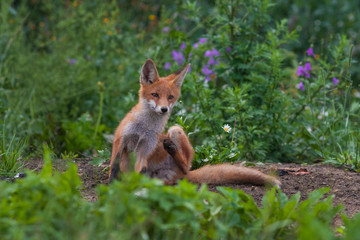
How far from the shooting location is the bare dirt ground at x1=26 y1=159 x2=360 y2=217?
14.1 feet

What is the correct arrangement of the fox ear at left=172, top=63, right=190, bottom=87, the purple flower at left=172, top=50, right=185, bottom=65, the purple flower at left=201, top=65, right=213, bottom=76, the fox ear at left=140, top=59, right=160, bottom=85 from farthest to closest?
1. the purple flower at left=172, top=50, right=185, bottom=65
2. the purple flower at left=201, top=65, right=213, bottom=76
3. the fox ear at left=172, top=63, right=190, bottom=87
4. the fox ear at left=140, top=59, right=160, bottom=85

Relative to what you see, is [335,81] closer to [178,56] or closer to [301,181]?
[301,181]

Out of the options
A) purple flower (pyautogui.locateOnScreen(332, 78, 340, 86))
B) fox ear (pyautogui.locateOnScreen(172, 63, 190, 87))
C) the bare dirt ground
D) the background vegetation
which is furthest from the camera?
purple flower (pyautogui.locateOnScreen(332, 78, 340, 86))

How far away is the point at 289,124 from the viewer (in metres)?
6.20

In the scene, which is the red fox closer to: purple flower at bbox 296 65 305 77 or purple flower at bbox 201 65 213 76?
purple flower at bbox 201 65 213 76

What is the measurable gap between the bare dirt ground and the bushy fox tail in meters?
0.07

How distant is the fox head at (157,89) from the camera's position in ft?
15.1

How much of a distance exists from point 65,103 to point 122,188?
15.6ft

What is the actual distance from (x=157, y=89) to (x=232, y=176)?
3.87 ft

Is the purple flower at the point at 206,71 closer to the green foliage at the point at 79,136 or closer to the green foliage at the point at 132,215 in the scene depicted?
the green foliage at the point at 79,136

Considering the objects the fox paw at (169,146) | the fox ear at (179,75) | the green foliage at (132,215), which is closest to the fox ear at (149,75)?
the fox ear at (179,75)

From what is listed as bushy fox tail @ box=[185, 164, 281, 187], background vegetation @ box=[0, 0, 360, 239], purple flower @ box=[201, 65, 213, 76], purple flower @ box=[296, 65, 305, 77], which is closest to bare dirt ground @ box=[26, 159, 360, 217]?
bushy fox tail @ box=[185, 164, 281, 187]

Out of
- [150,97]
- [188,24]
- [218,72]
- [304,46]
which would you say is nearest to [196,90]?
[218,72]

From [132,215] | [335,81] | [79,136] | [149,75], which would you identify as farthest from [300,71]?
[132,215]
